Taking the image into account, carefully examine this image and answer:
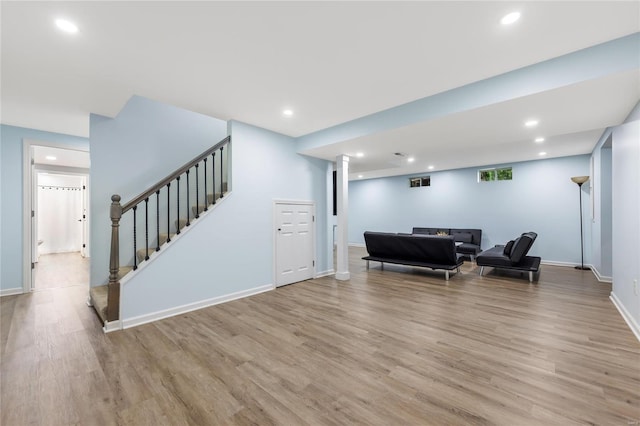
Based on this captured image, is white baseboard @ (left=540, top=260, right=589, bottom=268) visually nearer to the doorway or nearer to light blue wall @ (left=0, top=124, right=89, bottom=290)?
light blue wall @ (left=0, top=124, right=89, bottom=290)

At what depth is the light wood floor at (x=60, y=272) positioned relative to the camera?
495 cm

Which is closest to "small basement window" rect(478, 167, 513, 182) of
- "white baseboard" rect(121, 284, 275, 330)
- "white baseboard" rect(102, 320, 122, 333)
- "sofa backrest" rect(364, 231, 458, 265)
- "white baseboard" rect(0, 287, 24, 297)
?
"sofa backrest" rect(364, 231, 458, 265)

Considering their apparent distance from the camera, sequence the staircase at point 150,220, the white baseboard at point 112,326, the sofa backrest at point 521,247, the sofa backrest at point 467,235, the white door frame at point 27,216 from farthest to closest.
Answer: the sofa backrest at point 467,235
the sofa backrest at point 521,247
the white door frame at point 27,216
the staircase at point 150,220
the white baseboard at point 112,326

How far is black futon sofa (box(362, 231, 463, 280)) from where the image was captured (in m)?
5.25

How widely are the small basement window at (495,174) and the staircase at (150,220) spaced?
23.6ft

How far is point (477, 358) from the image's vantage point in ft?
7.72

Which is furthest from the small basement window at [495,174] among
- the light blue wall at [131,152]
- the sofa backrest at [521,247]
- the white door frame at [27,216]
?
the white door frame at [27,216]

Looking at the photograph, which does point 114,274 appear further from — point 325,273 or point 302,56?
point 325,273

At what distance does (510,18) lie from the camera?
80.7 inches

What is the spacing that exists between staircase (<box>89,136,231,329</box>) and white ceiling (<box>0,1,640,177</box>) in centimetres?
111

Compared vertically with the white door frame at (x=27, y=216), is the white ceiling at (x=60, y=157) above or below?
above

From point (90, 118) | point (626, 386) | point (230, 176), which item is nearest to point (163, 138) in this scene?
point (90, 118)

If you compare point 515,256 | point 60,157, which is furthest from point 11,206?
point 515,256

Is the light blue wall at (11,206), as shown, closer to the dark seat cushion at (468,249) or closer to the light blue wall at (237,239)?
the light blue wall at (237,239)
